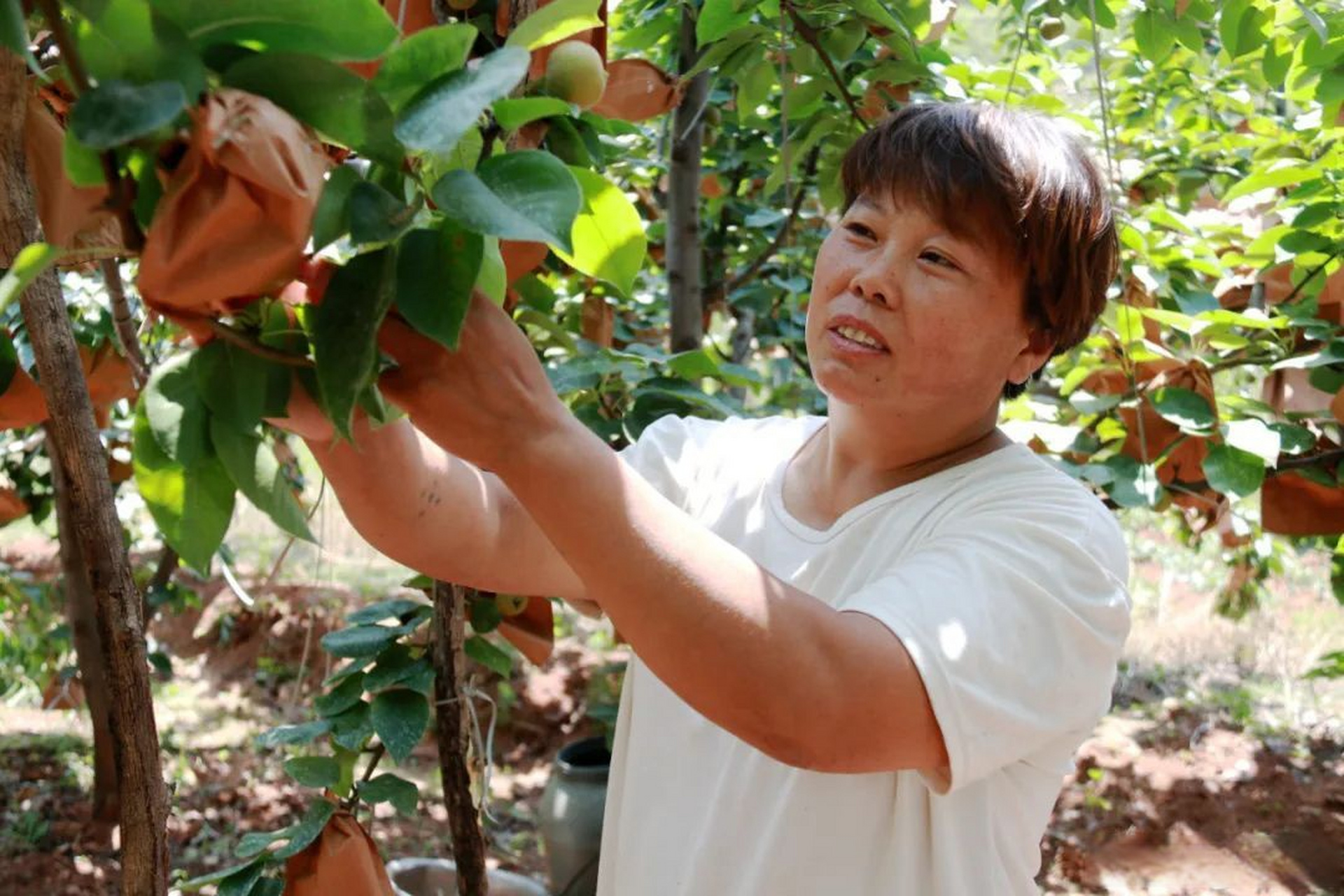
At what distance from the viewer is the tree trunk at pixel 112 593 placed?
870 mm

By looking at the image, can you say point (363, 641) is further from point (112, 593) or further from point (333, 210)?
point (333, 210)

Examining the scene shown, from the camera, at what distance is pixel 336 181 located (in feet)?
1.94

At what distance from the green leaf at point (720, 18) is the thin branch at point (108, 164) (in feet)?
3.63

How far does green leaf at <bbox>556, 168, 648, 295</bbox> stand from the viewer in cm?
77

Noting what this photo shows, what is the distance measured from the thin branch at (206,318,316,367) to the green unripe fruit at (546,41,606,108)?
12.2 inches

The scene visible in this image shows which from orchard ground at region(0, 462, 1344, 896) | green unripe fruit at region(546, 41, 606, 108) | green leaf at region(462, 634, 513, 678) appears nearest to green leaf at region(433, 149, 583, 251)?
green unripe fruit at region(546, 41, 606, 108)

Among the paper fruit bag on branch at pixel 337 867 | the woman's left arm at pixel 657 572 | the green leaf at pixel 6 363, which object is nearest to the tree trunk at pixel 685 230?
the paper fruit bag on branch at pixel 337 867

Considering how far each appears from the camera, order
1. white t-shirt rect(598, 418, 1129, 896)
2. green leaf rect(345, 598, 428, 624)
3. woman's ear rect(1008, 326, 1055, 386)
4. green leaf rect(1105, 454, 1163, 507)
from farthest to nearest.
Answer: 1. green leaf rect(1105, 454, 1163, 507)
2. green leaf rect(345, 598, 428, 624)
3. woman's ear rect(1008, 326, 1055, 386)
4. white t-shirt rect(598, 418, 1129, 896)

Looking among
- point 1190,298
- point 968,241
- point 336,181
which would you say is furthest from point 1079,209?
point 1190,298

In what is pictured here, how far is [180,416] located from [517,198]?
0.22 meters

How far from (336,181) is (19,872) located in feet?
8.85

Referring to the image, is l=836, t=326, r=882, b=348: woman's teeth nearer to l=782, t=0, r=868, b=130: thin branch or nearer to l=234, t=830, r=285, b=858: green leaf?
l=782, t=0, r=868, b=130: thin branch

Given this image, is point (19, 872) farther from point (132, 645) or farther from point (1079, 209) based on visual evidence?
point (1079, 209)

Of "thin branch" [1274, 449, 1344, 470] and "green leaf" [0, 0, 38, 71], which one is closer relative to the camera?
"green leaf" [0, 0, 38, 71]
